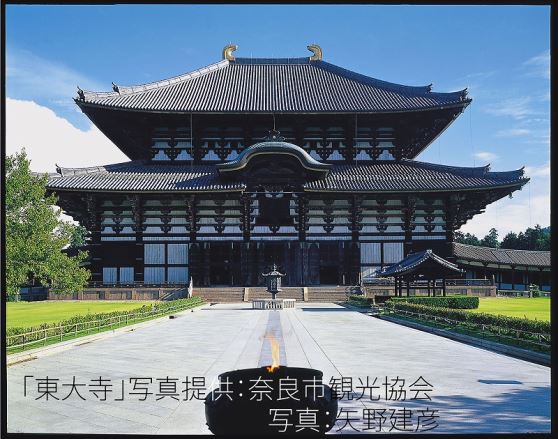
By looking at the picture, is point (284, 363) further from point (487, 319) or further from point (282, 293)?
point (282, 293)

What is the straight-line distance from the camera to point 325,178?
3362 centimetres

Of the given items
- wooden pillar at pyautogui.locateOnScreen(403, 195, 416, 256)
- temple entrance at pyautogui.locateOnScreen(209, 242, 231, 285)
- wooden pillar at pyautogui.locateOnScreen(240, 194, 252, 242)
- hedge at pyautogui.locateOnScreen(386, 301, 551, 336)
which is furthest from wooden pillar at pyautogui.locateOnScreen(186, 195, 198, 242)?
hedge at pyautogui.locateOnScreen(386, 301, 551, 336)

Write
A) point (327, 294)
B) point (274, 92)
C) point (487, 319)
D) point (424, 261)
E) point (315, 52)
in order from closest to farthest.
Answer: point (487, 319) < point (424, 261) < point (327, 294) < point (274, 92) < point (315, 52)

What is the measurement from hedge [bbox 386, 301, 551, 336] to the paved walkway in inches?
59.1

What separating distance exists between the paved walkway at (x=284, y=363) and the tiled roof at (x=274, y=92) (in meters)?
21.7

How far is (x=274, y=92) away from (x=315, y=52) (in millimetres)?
8721

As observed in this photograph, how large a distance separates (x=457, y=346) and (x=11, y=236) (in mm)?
15399

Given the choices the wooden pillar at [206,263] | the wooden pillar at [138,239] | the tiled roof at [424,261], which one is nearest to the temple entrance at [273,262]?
the wooden pillar at [206,263]

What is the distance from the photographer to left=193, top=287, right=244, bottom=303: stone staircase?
101 ft

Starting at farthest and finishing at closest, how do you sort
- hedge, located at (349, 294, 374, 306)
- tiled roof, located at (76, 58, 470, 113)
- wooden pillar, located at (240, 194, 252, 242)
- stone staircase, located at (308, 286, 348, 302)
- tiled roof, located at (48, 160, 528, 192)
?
tiled roof, located at (76, 58, 470, 113) → wooden pillar, located at (240, 194, 252, 242) → tiled roof, located at (48, 160, 528, 192) → stone staircase, located at (308, 286, 348, 302) → hedge, located at (349, 294, 374, 306)

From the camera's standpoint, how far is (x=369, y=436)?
3.87m

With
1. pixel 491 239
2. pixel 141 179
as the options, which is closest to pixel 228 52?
pixel 141 179

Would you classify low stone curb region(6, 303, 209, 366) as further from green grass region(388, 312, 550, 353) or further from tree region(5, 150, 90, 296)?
green grass region(388, 312, 550, 353)

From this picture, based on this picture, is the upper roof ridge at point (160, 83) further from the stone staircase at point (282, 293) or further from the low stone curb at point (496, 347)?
the low stone curb at point (496, 347)
